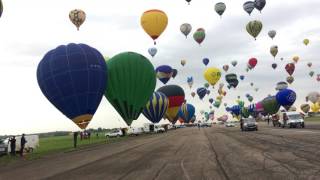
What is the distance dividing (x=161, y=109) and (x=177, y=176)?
227ft

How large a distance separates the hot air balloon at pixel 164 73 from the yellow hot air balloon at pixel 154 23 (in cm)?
3053

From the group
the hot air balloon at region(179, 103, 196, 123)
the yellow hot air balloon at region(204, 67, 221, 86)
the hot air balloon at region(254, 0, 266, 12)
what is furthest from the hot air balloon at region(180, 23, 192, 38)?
the hot air balloon at region(179, 103, 196, 123)

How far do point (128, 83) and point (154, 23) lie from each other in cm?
900

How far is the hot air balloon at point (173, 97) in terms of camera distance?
3841 inches

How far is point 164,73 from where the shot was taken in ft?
296

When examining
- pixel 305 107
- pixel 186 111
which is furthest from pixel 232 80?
pixel 305 107

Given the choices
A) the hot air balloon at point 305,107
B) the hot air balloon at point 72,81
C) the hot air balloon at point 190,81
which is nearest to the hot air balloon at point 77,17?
the hot air balloon at point 72,81

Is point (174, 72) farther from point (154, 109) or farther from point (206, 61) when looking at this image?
point (154, 109)

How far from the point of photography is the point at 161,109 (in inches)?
3297

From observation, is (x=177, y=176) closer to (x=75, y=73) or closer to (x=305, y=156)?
(x=305, y=156)

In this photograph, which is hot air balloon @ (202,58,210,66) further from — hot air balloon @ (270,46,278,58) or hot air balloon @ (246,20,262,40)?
hot air balloon @ (246,20,262,40)

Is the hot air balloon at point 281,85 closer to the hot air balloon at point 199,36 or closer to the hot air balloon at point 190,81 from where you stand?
the hot air balloon at point 190,81

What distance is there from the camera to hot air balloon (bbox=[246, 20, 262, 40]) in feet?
218

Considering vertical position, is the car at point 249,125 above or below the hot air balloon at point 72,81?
below
